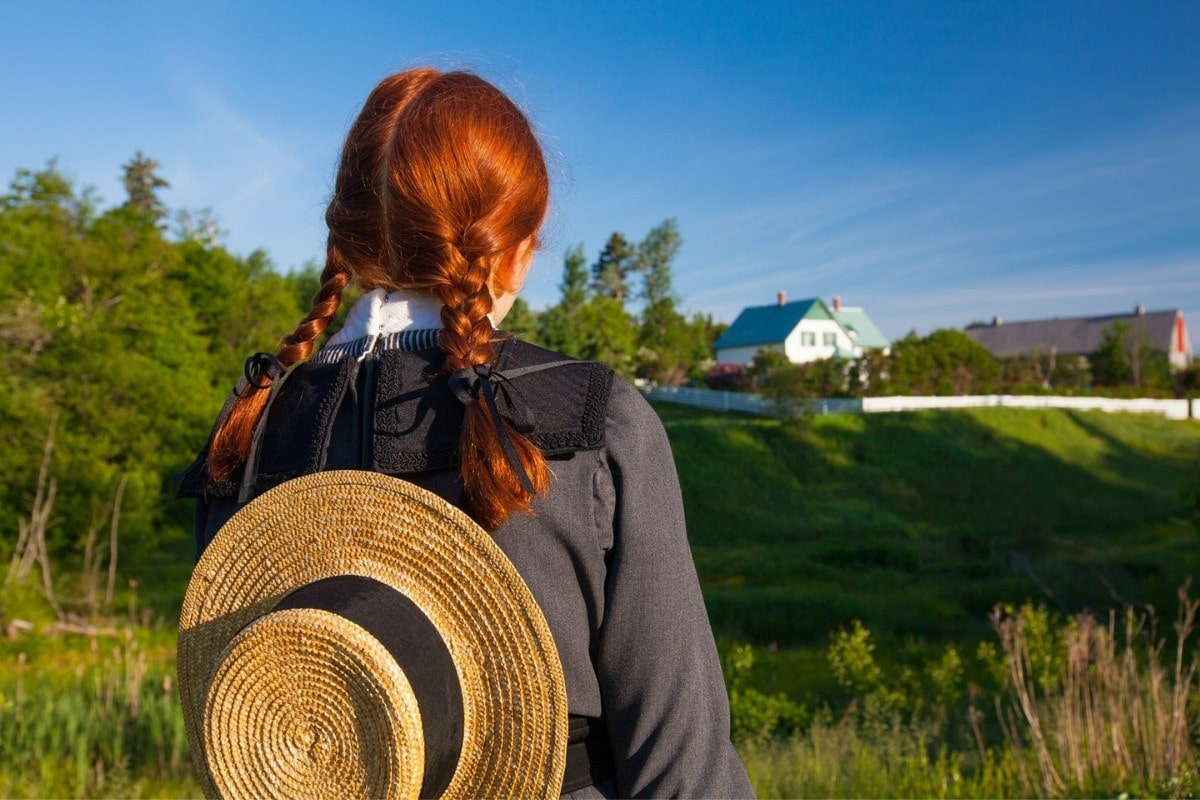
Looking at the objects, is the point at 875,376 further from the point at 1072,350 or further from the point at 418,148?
the point at 418,148

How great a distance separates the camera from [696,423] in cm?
2522

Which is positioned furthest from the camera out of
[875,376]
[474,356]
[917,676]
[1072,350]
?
[1072,350]

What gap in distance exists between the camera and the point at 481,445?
3.65 feet

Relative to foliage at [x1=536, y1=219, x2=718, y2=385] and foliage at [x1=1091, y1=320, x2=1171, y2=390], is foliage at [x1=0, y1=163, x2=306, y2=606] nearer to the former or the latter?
foliage at [x1=536, y1=219, x2=718, y2=385]

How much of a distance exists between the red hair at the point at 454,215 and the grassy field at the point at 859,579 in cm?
386

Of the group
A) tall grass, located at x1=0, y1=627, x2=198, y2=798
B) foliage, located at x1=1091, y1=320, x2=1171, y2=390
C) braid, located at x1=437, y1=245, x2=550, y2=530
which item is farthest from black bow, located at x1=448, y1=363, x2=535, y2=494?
foliage, located at x1=1091, y1=320, x2=1171, y2=390

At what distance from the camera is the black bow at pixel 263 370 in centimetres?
Answer: 130

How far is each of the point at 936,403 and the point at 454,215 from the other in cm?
2910

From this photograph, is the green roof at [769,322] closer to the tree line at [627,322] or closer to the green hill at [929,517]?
the tree line at [627,322]

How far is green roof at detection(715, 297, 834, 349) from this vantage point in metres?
44.9

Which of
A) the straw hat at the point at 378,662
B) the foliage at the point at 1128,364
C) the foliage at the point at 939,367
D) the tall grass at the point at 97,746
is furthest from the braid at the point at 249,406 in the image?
the foliage at the point at 1128,364

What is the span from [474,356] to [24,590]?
11.5 metres

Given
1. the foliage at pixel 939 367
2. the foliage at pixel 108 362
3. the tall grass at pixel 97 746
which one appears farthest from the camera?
the foliage at pixel 939 367

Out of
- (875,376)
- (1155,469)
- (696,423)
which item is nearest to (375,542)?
(696,423)
